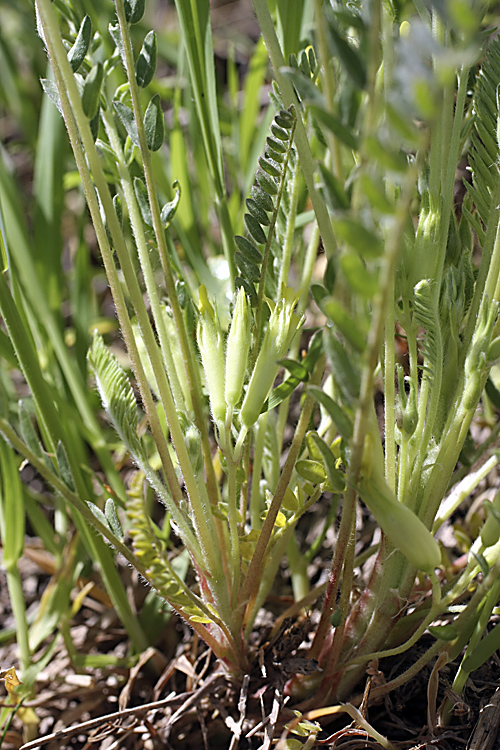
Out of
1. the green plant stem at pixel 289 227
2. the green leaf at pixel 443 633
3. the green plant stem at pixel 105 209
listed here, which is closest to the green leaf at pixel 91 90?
the green plant stem at pixel 105 209

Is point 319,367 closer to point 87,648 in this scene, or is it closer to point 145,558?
point 145,558


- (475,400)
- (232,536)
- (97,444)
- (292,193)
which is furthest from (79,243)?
(475,400)

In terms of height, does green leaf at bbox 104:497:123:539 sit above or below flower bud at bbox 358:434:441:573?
above

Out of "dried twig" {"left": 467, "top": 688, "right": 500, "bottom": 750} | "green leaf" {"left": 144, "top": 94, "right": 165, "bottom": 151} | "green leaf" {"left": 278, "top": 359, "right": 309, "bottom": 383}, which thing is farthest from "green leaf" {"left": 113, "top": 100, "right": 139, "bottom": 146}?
"dried twig" {"left": 467, "top": 688, "right": 500, "bottom": 750}

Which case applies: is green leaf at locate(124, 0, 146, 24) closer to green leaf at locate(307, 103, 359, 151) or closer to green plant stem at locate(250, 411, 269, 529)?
green leaf at locate(307, 103, 359, 151)

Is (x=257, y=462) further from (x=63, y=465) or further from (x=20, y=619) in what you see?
(x=20, y=619)

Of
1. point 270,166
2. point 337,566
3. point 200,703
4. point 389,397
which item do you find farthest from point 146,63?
point 200,703

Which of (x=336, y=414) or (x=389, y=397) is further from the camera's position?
(x=389, y=397)
